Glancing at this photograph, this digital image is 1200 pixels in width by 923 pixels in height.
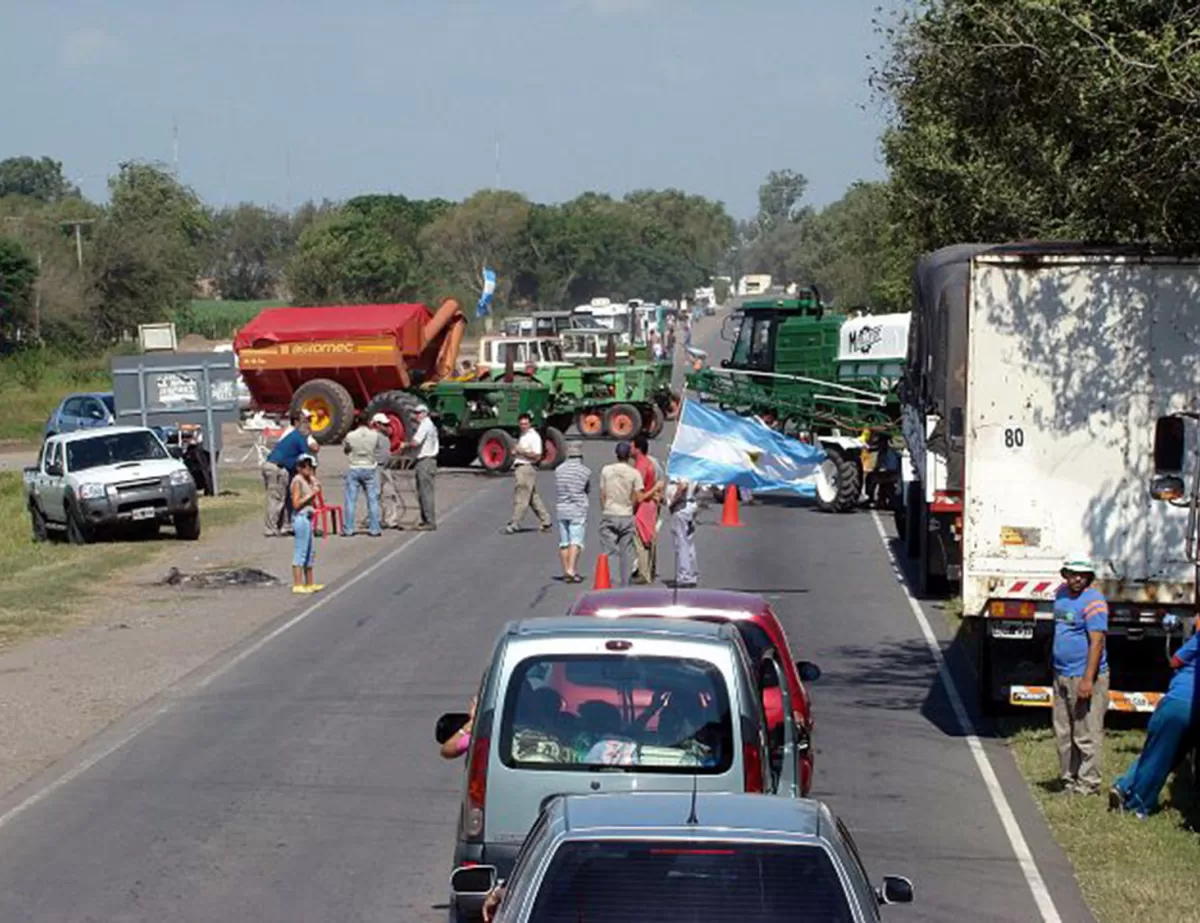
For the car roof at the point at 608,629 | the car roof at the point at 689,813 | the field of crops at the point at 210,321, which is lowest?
the car roof at the point at 689,813

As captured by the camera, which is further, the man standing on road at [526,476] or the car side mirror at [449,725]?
the man standing on road at [526,476]

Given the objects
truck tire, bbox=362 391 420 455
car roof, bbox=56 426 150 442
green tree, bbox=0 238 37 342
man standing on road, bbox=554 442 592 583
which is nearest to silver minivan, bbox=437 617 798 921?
man standing on road, bbox=554 442 592 583

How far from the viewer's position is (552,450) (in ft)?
135

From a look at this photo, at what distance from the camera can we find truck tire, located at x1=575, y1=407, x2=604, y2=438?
46.9 m

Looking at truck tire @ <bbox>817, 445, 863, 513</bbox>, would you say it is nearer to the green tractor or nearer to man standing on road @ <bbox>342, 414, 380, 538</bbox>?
the green tractor

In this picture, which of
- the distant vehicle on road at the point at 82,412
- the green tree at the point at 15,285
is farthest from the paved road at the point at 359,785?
the green tree at the point at 15,285


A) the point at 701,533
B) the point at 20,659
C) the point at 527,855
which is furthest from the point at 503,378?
the point at 527,855

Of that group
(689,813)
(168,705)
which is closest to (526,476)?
(168,705)

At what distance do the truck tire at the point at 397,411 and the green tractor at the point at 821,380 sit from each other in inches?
240

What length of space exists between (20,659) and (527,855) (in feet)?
50.5

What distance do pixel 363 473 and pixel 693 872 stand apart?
25.3m

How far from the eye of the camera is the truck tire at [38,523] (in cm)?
3249

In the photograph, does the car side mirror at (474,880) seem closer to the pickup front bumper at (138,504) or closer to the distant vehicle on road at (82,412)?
the pickup front bumper at (138,504)

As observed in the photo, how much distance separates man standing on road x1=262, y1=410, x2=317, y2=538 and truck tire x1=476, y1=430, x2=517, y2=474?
343 inches
